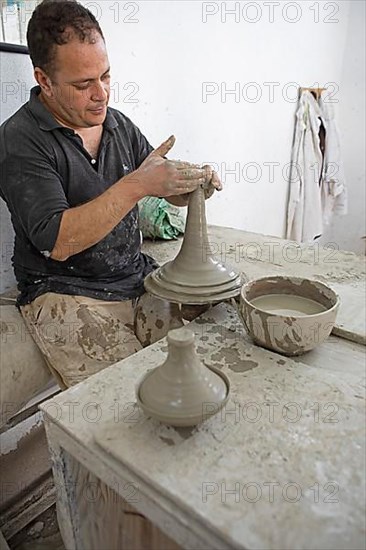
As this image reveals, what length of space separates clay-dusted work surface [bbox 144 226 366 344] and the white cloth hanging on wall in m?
1.25

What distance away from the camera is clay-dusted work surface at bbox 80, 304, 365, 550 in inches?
23.5

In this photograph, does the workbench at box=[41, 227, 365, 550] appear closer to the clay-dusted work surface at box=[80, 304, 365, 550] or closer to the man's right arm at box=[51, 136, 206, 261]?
the clay-dusted work surface at box=[80, 304, 365, 550]

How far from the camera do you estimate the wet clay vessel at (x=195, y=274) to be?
1062mm

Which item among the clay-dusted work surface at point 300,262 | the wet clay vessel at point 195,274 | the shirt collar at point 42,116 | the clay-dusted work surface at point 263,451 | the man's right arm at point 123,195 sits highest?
the shirt collar at point 42,116

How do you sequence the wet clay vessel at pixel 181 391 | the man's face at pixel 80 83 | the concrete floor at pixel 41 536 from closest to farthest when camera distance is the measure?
1. the wet clay vessel at pixel 181 391
2. the man's face at pixel 80 83
3. the concrete floor at pixel 41 536

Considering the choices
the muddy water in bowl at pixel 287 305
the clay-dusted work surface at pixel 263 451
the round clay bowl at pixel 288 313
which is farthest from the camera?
the muddy water in bowl at pixel 287 305

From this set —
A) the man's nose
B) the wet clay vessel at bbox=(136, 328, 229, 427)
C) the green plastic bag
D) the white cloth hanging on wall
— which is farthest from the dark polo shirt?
the white cloth hanging on wall

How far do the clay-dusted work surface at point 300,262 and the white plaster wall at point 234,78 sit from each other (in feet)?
1.93

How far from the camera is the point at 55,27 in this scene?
3.62ft

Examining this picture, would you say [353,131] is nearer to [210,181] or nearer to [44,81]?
[210,181]

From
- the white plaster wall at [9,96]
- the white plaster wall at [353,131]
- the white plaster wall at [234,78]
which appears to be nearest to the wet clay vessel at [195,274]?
the white plaster wall at [9,96]

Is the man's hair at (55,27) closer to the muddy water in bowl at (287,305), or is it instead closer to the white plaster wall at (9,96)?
the white plaster wall at (9,96)

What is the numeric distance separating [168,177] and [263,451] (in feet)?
2.13

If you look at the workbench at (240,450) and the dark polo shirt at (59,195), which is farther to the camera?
the dark polo shirt at (59,195)
